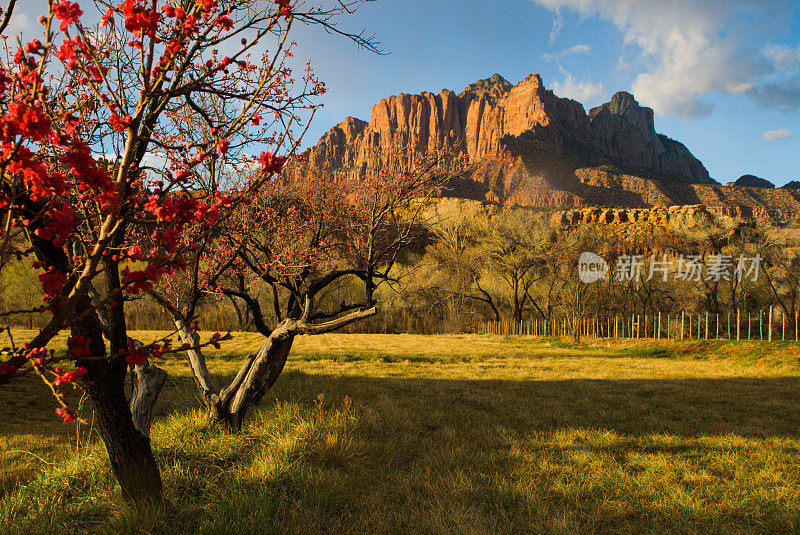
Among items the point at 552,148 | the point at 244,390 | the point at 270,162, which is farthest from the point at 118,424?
the point at 552,148

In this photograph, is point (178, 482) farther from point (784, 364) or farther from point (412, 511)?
point (784, 364)

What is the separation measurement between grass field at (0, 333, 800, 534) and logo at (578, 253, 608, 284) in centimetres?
2001

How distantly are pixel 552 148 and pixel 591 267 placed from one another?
4249 inches

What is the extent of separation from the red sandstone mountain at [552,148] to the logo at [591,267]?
214 feet

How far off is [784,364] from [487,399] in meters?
10.9

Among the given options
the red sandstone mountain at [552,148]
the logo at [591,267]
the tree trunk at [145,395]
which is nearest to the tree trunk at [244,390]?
the tree trunk at [145,395]

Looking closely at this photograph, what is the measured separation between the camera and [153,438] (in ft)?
15.6

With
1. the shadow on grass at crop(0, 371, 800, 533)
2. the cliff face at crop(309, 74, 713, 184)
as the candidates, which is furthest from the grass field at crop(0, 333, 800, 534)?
the cliff face at crop(309, 74, 713, 184)

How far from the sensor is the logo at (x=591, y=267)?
91.7 ft

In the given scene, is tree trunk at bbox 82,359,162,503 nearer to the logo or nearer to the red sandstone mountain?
the logo

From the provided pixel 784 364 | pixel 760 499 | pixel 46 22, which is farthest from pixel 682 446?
→ pixel 784 364

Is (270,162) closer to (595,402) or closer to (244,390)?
(244,390)

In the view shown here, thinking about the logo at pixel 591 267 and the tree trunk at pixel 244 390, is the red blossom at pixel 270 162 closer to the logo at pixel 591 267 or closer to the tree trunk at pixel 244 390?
the tree trunk at pixel 244 390

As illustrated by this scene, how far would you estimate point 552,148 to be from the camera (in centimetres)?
12481
